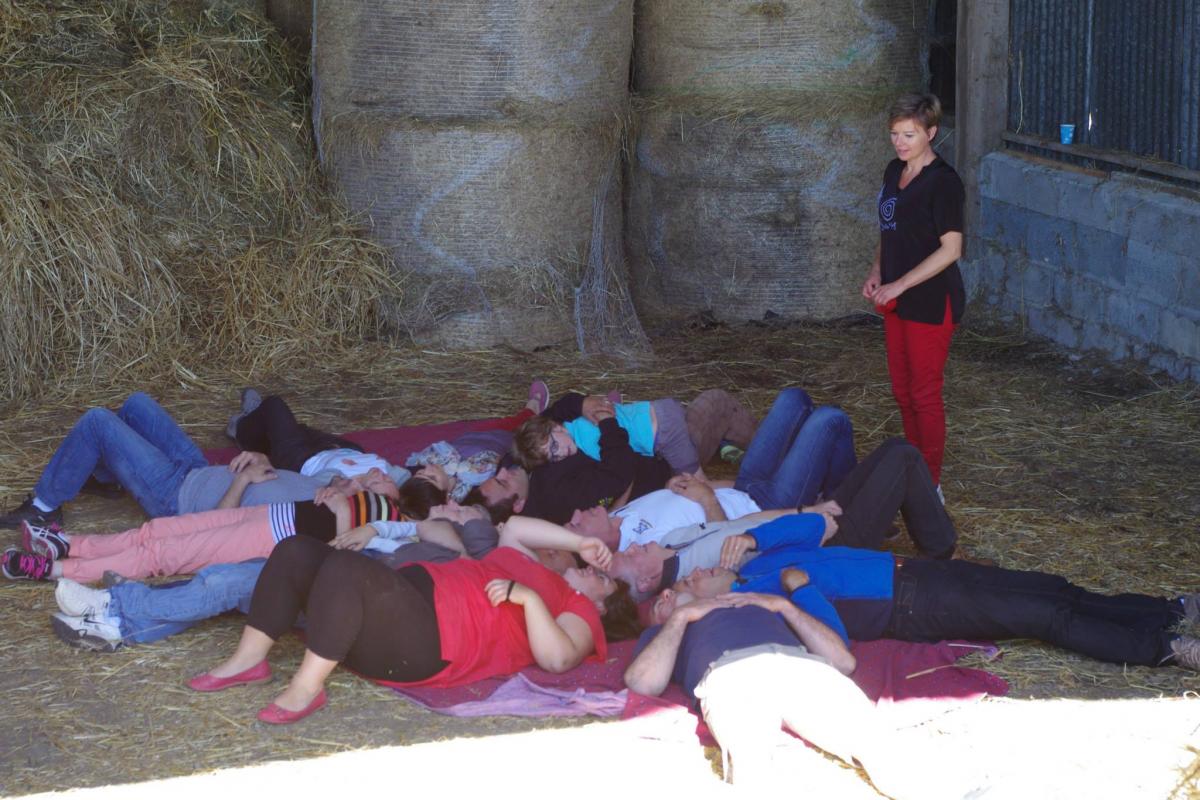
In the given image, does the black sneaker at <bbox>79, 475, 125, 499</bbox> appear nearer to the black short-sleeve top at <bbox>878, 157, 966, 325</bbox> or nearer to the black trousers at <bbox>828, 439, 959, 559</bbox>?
the black trousers at <bbox>828, 439, 959, 559</bbox>

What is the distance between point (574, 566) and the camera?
482 centimetres

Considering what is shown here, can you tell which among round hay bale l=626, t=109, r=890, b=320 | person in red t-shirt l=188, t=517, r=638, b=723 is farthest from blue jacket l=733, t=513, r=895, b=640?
round hay bale l=626, t=109, r=890, b=320

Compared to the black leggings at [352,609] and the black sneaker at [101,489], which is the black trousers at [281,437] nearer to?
the black sneaker at [101,489]

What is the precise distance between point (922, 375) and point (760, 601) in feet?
5.75

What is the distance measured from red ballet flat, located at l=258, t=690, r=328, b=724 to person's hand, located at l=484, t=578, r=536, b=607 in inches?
22.5

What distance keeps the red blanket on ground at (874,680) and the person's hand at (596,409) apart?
1.45m

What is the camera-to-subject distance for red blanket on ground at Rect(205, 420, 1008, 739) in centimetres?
405

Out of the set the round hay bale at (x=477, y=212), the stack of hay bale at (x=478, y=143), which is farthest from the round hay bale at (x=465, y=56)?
the round hay bale at (x=477, y=212)

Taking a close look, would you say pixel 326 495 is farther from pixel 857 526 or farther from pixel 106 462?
pixel 857 526

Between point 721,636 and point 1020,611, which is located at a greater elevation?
point 721,636

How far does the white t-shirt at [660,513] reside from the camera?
5016mm

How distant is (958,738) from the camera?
3.85 m

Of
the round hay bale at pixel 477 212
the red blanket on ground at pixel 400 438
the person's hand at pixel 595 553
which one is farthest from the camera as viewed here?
the round hay bale at pixel 477 212

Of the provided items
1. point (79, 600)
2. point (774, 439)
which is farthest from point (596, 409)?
point (79, 600)
